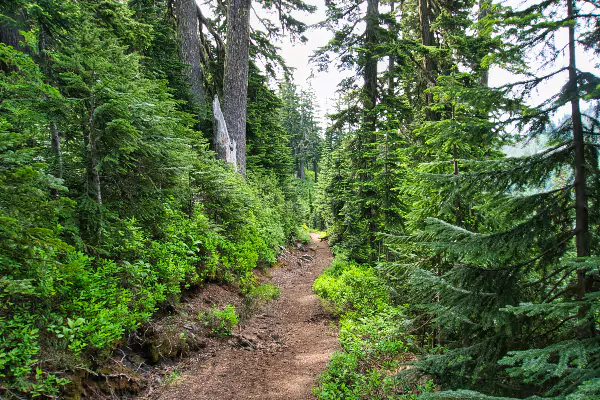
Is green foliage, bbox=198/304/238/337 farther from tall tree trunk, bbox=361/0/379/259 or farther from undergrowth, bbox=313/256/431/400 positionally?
tall tree trunk, bbox=361/0/379/259

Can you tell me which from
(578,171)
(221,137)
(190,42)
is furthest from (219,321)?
(190,42)

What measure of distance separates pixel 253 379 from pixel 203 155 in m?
6.45

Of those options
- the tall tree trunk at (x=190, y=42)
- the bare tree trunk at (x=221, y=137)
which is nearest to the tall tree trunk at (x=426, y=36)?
the bare tree trunk at (x=221, y=137)

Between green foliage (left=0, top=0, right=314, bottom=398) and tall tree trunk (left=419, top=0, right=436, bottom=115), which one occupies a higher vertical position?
tall tree trunk (left=419, top=0, right=436, bottom=115)

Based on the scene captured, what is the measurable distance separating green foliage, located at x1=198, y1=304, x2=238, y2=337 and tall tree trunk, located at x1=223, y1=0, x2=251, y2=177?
7420 mm

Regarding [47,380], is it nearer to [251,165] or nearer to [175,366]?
[175,366]

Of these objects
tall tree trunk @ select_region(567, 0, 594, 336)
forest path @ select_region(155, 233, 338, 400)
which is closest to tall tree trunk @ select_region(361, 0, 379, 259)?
forest path @ select_region(155, 233, 338, 400)

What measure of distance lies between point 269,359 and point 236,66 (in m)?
10.6

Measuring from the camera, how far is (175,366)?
Result: 15.7 feet

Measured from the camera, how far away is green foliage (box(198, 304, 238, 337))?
237 inches

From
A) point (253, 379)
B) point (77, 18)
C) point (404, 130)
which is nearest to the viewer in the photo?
point (77, 18)

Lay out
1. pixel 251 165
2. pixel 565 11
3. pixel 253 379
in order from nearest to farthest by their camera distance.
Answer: pixel 565 11 < pixel 253 379 < pixel 251 165

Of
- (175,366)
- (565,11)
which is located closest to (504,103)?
(565,11)

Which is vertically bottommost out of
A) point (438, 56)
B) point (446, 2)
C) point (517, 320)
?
point (517, 320)
